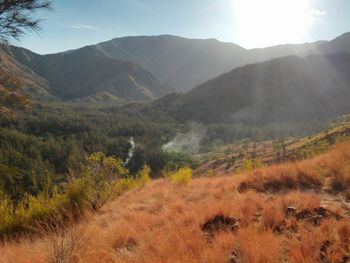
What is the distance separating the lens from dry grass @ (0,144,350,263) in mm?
3852

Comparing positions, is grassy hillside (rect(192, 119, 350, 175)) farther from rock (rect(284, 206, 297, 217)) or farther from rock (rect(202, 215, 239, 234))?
rock (rect(202, 215, 239, 234))

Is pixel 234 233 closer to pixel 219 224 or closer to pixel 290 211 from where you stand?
Answer: pixel 219 224

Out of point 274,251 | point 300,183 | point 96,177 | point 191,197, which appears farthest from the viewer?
point 96,177

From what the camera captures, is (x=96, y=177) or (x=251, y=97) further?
(x=251, y=97)

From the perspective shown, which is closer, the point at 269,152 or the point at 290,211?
the point at 290,211

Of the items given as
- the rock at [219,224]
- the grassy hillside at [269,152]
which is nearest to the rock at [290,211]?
the rock at [219,224]

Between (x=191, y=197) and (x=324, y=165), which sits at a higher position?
(x=324, y=165)

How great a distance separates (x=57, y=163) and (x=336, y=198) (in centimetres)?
8349

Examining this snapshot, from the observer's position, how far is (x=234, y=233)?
15.6 ft

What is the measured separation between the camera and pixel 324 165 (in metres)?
7.92

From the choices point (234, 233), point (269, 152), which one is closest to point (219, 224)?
point (234, 233)

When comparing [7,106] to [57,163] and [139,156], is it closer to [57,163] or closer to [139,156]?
[57,163]

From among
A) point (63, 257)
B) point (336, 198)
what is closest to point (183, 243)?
point (63, 257)

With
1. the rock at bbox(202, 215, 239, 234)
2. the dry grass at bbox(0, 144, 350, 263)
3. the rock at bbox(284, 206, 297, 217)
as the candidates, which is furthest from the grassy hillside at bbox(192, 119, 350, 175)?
the rock at bbox(202, 215, 239, 234)
